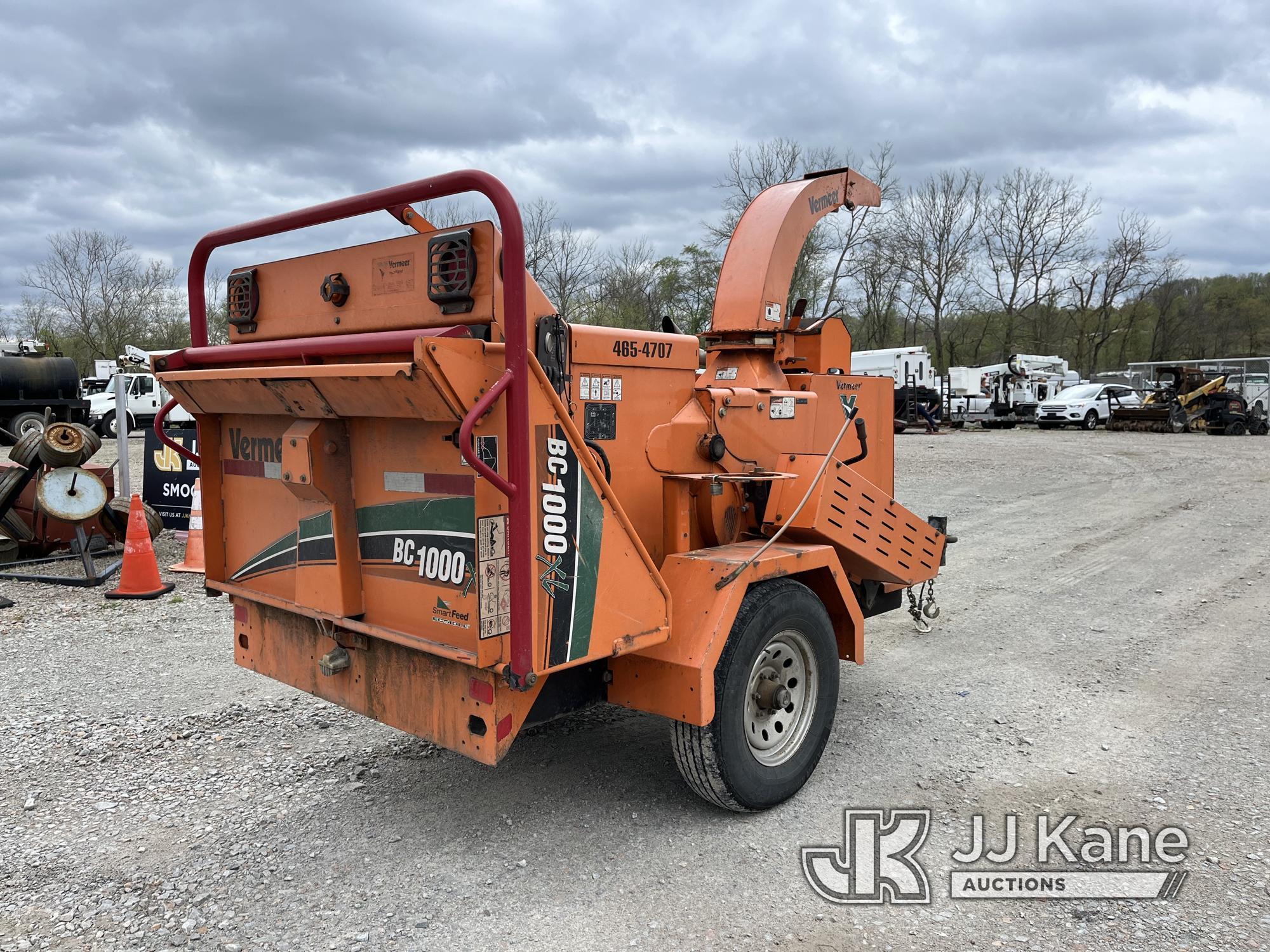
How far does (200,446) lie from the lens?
406 cm

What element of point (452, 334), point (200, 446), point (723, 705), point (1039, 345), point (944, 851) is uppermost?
point (1039, 345)

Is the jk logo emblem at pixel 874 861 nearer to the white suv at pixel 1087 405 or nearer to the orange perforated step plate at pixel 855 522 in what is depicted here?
the orange perforated step plate at pixel 855 522

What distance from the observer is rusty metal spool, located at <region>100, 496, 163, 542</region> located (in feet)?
30.4

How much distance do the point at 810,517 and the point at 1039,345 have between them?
54.2 m

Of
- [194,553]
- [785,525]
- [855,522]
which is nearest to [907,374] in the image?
[194,553]

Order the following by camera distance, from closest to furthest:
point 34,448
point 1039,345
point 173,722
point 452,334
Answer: point 452,334
point 173,722
point 34,448
point 1039,345

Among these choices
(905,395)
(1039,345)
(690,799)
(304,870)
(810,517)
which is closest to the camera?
(304,870)

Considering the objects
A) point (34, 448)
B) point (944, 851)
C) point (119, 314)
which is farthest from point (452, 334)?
point (119, 314)

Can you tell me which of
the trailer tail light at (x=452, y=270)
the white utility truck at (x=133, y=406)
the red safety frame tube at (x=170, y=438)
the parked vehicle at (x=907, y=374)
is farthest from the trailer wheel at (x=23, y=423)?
the parked vehicle at (x=907, y=374)

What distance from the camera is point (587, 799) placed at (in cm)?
407

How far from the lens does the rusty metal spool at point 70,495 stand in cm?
856

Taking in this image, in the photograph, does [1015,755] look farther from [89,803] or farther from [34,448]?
[34,448]

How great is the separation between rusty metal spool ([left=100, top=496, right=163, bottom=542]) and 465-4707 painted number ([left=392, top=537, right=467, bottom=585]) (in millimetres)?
7071

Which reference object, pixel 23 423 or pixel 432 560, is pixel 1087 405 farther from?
pixel 432 560
